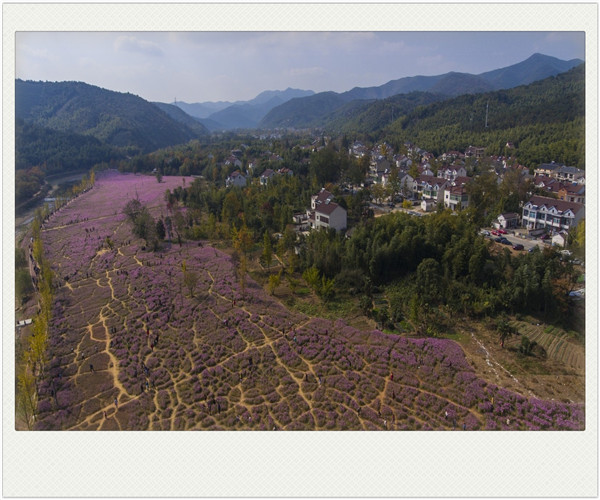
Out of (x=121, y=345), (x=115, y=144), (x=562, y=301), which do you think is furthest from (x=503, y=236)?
(x=115, y=144)

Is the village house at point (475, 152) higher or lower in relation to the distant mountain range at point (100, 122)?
lower

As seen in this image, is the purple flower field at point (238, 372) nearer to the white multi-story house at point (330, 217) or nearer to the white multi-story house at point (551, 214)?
the white multi-story house at point (330, 217)

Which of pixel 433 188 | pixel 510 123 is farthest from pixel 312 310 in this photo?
pixel 510 123

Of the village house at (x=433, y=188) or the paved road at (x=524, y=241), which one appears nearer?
the paved road at (x=524, y=241)

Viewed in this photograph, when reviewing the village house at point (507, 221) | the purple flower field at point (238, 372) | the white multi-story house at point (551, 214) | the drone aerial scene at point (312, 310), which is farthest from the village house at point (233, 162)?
the white multi-story house at point (551, 214)

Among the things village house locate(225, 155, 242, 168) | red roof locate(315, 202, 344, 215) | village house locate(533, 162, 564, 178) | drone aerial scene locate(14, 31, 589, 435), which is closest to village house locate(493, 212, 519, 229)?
drone aerial scene locate(14, 31, 589, 435)

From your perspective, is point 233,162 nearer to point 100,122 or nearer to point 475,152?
point 475,152
